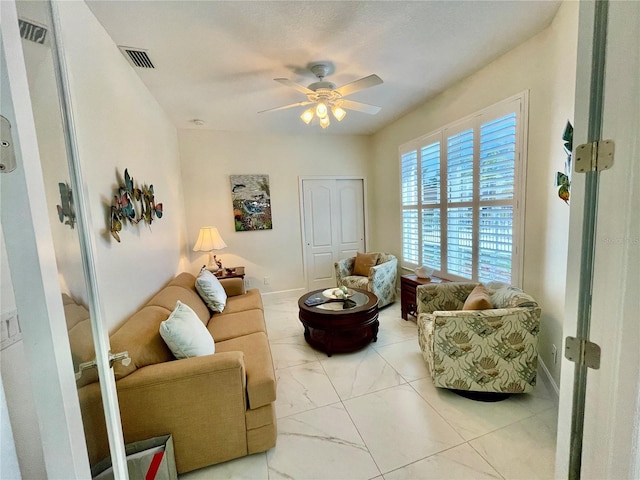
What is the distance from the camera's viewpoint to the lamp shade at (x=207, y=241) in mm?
3719

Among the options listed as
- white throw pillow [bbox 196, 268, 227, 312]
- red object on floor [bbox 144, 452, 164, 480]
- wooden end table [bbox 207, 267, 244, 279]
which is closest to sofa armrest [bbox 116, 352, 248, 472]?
red object on floor [bbox 144, 452, 164, 480]

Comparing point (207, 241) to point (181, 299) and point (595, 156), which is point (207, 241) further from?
point (595, 156)

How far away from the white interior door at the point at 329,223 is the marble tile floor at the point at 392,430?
2385mm

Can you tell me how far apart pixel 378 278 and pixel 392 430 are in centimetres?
205

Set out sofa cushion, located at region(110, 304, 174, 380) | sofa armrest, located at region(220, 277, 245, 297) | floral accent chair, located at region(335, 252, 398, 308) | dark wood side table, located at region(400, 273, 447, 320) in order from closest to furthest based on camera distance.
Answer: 1. sofa cushion, located at region(110, 304, 174, 380)
2. dark wood side table, located at region(400, 273, 447, 320)
3. sofa armrest, located at region(220, 277, 245, 297)
4. floral accent chair, located at region(335, 252, 398, 308)

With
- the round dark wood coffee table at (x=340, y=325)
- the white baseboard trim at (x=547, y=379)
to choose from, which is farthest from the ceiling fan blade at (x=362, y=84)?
the white baseboard trim at (x=547, y=379)

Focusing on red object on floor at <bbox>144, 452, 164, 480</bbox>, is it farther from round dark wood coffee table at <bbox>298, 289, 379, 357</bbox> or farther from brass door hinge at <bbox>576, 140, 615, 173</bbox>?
brass door hinge at <bbox>576, 140, 615, 173</bbox>

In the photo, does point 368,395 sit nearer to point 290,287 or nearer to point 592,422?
point 592,422

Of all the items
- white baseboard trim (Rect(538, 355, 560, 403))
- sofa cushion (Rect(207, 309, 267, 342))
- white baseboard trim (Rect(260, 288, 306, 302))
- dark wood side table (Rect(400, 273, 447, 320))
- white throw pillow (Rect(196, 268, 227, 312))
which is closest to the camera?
white baseboard trim (Rect(538, 355, 560, 403))

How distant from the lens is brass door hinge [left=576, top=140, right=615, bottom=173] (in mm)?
762

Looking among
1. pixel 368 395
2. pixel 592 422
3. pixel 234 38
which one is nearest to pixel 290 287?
pixel 368 395

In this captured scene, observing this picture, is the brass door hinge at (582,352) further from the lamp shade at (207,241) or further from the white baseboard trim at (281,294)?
the white baseboard trim at (281,294)

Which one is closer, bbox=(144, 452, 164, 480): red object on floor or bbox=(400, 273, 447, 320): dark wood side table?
bbox=(144, 452, 164, 480): red object on floor

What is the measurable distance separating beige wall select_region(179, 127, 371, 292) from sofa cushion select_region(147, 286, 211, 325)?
1.54 metres
